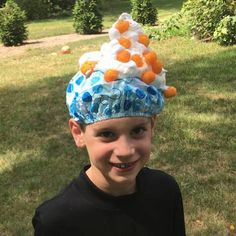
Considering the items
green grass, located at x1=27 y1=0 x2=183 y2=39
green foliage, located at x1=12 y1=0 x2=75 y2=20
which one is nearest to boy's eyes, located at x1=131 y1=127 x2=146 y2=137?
green grass, located at x1=27 y1=0 x2=183 y2=39

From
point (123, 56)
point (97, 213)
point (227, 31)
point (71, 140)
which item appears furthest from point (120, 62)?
point (227, 31)

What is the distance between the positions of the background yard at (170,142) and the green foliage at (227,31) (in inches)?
26.4

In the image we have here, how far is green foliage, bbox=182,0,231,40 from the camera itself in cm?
1186

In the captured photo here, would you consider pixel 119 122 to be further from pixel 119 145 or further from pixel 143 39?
pixel 143 39

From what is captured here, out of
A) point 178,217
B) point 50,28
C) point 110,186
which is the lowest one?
point 50,28

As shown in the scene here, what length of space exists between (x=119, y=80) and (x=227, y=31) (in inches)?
375

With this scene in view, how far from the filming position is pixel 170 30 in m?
14.0

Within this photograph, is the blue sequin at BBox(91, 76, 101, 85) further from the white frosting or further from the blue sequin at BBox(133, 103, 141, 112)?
the blue sequin at BBox(133, 103, 141, 112)

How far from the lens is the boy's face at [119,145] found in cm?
204

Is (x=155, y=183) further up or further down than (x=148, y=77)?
further down

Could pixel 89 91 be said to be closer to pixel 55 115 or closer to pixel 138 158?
pixel 138 158

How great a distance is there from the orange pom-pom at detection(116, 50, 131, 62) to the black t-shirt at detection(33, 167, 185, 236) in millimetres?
568

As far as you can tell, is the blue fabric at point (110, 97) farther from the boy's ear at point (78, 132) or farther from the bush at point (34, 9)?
the bush at point (34, 9)

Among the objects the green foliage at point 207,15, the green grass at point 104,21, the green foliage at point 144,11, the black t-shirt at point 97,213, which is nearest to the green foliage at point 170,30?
the green foliage at point 207,15
